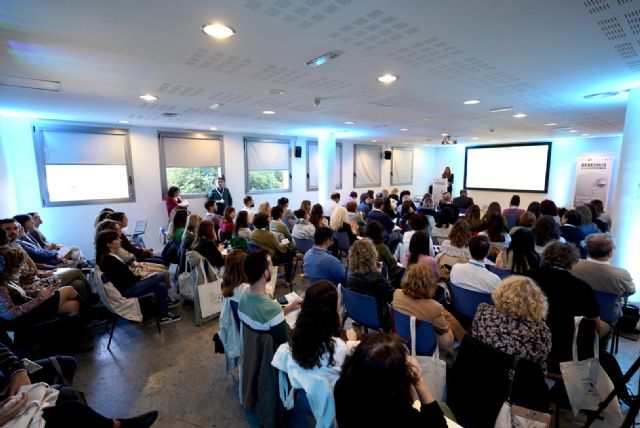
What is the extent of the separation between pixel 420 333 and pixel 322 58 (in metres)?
2.28

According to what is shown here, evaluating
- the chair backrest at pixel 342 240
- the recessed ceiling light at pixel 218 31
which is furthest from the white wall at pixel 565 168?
the recessed ceiling light at pixel 218 31

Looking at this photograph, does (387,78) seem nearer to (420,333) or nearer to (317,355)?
(420,333)

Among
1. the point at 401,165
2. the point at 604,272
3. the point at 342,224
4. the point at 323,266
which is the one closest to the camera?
the point at 604,272

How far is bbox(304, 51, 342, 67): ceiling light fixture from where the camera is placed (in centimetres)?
245

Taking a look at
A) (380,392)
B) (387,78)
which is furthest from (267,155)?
(380,392)

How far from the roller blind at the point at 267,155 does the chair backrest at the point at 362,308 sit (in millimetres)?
6581

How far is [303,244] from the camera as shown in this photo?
4.79 metres

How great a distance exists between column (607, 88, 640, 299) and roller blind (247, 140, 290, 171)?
7.37 metres

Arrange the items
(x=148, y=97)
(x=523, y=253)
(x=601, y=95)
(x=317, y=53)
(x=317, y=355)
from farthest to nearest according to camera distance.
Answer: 1. (x=601, y=95)
2. (x=148, y=97)
3. (x=523, y=253)
4. (x=317, y=53)
5. (x=317, y=355)

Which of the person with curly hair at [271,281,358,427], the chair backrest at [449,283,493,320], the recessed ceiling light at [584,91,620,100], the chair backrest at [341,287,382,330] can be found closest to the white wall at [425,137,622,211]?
the recessed ceiling light at [584,91,620,100]

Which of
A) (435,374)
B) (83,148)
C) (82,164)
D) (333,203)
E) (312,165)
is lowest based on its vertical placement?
(435,374)

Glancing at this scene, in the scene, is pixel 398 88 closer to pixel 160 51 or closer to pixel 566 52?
pixel 566 52

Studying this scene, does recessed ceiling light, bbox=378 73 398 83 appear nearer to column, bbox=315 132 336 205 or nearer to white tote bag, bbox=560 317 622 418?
white tote bag, bbox=560 317 622 418

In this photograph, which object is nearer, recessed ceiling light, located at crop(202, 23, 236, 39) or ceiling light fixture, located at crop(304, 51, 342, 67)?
recessed ceiling light, located at crop(202, 23, 236, 39)
